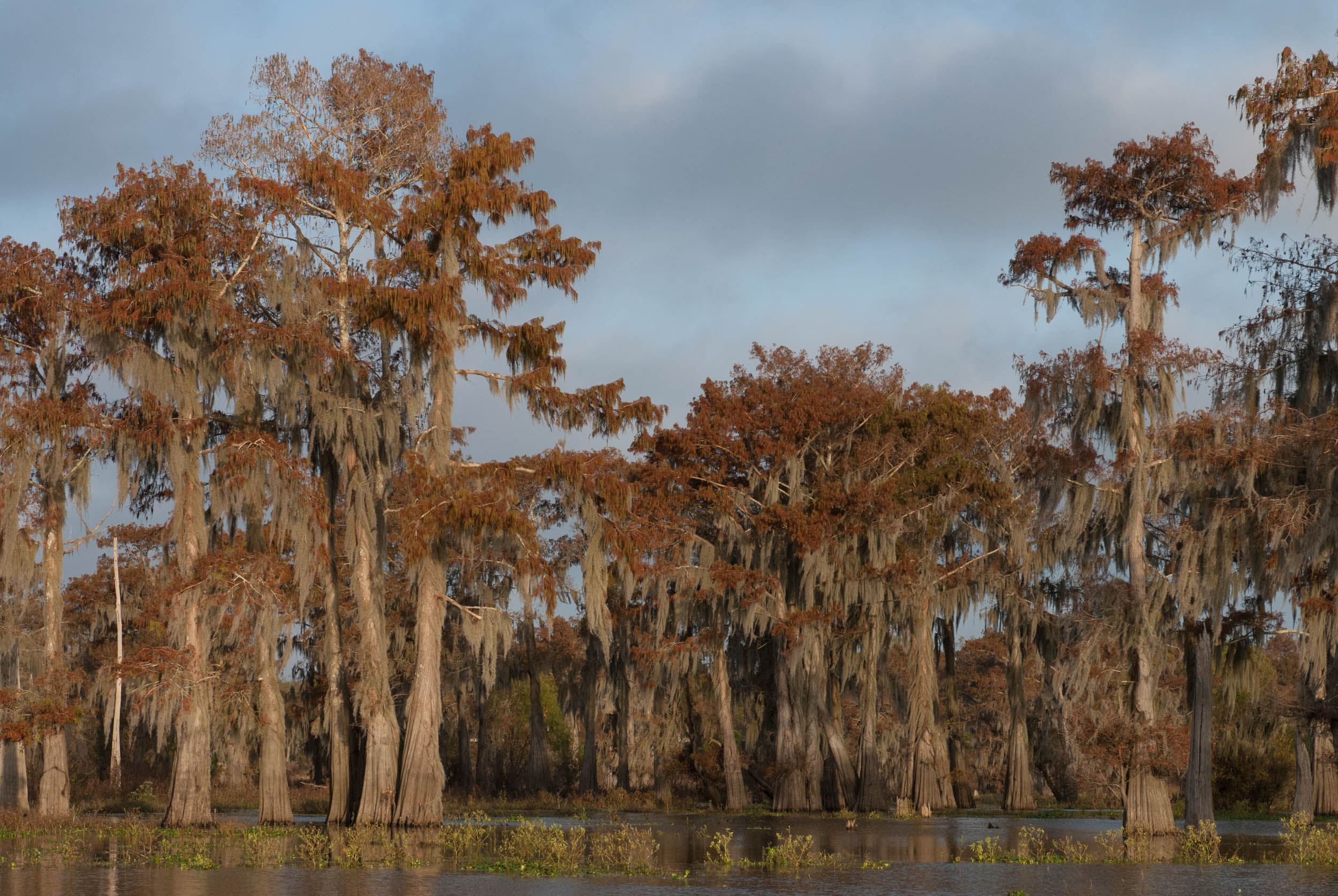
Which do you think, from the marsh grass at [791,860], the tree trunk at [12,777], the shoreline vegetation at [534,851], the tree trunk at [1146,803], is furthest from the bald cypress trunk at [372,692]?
the tree trunk at [1146,803]

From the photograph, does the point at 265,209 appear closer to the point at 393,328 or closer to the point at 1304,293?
the point at 393,328

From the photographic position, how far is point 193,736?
2867 centimetres

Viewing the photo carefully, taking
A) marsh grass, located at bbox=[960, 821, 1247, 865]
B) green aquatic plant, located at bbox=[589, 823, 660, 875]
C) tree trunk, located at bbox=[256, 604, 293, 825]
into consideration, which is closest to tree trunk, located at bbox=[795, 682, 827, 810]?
marsh grass, located at bbox=[960, 821, 1247, 865]

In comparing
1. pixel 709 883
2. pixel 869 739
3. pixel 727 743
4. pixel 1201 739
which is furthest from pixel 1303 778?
pixel 709 883

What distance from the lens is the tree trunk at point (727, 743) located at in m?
41.1

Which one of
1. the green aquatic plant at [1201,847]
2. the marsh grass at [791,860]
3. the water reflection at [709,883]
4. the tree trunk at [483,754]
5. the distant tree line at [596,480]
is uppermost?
the distant tree line at [596,480]

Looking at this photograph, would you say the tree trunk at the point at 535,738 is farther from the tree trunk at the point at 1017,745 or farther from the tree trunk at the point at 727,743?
the tree trunk at the point at 1017,745

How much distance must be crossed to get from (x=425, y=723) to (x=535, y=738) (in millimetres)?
23470

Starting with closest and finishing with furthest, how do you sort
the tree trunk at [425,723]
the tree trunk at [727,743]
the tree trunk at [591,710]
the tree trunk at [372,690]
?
the tree trunk at [425,723] < the tree trunk at [372,690] < the tree trunk at [727,743] < the tree trunk at [591,710]

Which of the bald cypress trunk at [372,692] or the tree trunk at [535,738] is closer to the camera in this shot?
the bald cypress trunk at [372,692]

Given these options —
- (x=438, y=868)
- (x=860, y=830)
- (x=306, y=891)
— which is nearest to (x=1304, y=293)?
(x=860, y=830)

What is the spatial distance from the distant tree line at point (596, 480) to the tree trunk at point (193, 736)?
0.25 feet

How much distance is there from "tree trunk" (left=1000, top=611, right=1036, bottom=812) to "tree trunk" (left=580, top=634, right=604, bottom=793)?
1419 centimetres

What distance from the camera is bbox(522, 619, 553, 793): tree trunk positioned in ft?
157
